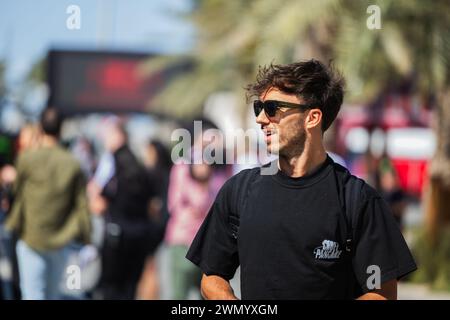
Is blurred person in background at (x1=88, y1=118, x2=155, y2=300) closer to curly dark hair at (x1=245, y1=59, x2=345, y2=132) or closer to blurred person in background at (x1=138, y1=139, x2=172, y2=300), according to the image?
blurred person in background at (x1=138, y1=139, x2=172, y2=300)

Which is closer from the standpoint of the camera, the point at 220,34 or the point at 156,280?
the point at 156,280

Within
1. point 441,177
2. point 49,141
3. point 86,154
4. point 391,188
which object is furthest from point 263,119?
point 86,154

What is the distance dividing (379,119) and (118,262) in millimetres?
19275

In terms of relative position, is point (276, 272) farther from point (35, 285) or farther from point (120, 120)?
point (120, 120)

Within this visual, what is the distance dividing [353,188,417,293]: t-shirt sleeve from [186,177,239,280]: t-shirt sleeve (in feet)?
1.55

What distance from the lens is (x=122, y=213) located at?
34.8 feet

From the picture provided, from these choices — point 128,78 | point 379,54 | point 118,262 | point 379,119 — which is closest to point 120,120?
point 118,262

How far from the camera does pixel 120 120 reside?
11.1m

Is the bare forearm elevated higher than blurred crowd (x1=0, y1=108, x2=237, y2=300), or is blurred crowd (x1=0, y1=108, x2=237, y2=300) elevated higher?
the bare forearm

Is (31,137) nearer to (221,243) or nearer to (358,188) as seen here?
(221,243)

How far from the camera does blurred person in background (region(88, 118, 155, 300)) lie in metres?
10.6

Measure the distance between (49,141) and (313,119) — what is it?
5479 millimetres

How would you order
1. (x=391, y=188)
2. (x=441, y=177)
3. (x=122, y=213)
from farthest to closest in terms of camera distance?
(x=441, y=177)
(x=391, y=188)
(x=122, y=213)

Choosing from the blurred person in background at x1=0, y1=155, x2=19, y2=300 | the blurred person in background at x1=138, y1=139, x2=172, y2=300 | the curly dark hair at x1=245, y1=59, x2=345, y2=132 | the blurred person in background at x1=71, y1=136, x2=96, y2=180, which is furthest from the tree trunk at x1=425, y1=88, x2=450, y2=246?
the curly dark hair at x1=245, y1=59, x2=345, y2=132
